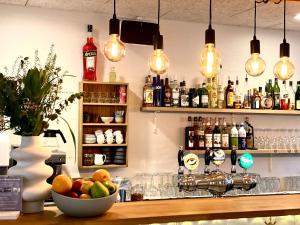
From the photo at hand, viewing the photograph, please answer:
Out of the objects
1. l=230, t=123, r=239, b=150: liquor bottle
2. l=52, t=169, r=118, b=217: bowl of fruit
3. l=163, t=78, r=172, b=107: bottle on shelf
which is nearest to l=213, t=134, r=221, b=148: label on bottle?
l=230, t=123, r=239, b=150: liquor bottle

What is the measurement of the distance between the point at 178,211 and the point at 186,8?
283 centimetres

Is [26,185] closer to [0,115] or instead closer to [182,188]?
[0,115]

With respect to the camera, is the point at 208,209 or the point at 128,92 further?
the point at 128,92

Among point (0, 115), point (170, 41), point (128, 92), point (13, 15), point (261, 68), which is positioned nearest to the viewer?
point (0, 115)

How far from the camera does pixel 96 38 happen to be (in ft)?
15.1

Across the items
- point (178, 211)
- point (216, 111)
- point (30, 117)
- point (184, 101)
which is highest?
point (184, 101)

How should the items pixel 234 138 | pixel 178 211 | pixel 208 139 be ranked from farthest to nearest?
pixel 234 138 < pixel 208 139 < pixel 178 211

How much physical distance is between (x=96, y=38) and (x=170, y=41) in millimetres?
882

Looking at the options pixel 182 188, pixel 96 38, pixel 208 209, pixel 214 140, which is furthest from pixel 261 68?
pixel 96 38

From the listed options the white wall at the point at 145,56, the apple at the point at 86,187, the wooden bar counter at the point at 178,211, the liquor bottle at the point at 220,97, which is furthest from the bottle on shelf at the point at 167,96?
the apple at the point at 86,187

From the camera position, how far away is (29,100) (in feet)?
6.14

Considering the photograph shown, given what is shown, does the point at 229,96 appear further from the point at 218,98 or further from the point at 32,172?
the point at 32,172

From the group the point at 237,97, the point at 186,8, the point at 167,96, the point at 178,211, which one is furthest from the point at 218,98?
the point at 178,211

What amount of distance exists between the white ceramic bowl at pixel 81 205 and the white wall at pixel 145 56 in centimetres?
258
